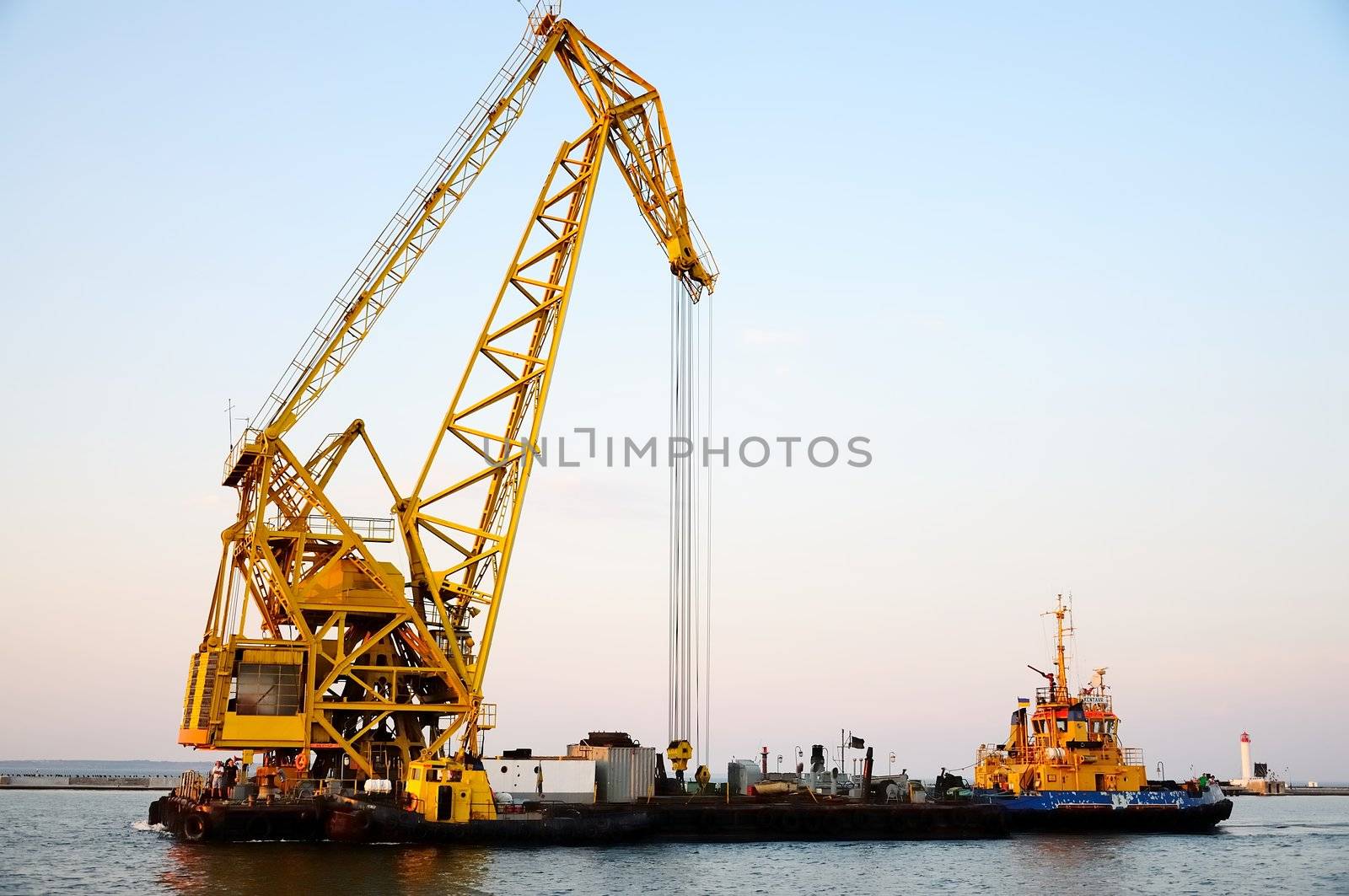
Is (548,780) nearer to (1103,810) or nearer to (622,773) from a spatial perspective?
(622,773)

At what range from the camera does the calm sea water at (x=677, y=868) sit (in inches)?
1479

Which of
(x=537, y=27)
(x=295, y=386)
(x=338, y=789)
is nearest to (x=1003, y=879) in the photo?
(x=338, y=789)

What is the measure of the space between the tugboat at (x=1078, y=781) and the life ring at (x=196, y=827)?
33.7 metres

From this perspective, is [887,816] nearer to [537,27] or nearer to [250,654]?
[250,654]

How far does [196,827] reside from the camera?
4525cm

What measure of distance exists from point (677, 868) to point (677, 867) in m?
0.19

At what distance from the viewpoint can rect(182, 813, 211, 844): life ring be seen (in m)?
44.9

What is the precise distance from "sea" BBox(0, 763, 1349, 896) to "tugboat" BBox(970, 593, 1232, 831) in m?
1.37

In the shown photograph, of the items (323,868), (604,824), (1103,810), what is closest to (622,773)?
(604,824)

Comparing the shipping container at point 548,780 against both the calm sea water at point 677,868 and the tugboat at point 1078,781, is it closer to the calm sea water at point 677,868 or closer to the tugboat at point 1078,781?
the calm sea water at point 677,868

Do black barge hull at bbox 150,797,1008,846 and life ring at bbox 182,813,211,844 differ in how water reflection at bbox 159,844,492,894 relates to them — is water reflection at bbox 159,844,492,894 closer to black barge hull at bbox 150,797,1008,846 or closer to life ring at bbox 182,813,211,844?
life ring at bbox 182,813,211,844

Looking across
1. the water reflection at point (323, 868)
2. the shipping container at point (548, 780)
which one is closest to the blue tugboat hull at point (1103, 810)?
the shipping container at point (548, 780)

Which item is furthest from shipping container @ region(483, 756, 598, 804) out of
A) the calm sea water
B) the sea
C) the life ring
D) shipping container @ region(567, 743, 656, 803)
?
the life ring

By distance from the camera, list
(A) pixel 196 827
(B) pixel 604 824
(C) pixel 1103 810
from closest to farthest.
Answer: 1. (A) pixel 196 827
2. (B) pixel 604 824
3. (C) pixel 1103 810
